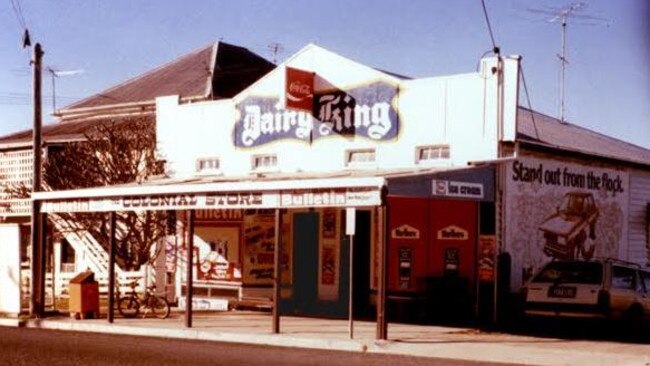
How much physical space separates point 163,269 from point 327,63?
9699 mm

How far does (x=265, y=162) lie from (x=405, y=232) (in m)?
4.10

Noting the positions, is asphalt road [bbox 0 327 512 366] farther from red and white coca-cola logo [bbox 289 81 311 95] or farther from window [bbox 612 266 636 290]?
red and white coca-cola logo [bbox 289 81 311 95]

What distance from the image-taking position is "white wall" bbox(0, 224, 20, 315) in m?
22.8

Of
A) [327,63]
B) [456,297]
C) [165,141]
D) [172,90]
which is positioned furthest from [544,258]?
[172,90]

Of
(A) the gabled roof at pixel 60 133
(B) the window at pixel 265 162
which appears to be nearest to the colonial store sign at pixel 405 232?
(B) the window at pixel 265 162

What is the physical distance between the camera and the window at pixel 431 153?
21625 millimetres

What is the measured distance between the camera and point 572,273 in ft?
62.7

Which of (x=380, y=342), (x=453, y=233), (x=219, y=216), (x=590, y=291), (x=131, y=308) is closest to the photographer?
(x=380, y=342)

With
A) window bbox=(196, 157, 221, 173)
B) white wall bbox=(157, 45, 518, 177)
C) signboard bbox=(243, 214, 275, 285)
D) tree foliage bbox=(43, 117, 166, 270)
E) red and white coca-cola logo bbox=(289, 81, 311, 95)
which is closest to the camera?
white wall bbox=(157, 45, 518, 177)

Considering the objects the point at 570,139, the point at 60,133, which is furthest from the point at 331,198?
the point at 60,133

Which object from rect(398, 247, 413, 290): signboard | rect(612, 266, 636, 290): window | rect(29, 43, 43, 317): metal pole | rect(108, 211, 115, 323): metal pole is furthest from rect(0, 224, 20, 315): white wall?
rect(612, 266, 636, 290): window

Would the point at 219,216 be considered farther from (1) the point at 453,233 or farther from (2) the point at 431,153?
(2) the point at 431,153

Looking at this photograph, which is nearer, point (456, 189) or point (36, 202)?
point (456, 189)

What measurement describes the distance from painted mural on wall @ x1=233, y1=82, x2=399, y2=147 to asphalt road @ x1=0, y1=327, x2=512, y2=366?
22.8 feet
